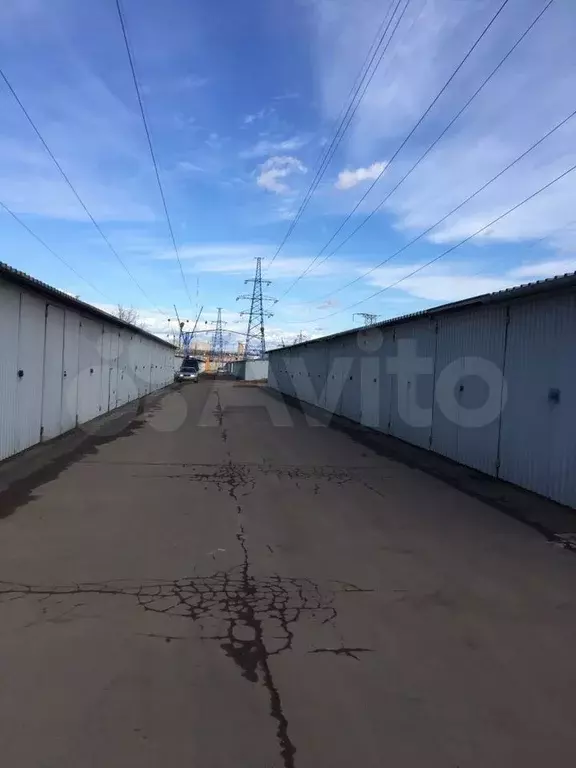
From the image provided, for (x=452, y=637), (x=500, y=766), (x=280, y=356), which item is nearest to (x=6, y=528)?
(x=452, y=637)

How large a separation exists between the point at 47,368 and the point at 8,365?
2463mm

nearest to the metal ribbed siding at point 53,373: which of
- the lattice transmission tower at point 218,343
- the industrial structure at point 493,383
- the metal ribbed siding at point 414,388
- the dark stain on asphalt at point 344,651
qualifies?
the industrial structure at point 493,383

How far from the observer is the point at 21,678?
3.17 m

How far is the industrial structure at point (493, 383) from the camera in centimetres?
786

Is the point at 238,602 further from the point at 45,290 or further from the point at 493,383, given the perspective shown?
the point at 45,290

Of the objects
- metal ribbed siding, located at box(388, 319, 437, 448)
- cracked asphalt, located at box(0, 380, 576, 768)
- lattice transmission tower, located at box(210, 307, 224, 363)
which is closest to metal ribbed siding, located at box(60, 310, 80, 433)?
cracked asphalt, located at box(0, 380, 576, 768)

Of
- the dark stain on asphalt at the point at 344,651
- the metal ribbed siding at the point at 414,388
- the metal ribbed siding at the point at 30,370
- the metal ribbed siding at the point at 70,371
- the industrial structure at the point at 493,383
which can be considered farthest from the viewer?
the metal ribbed siding at the point at 70,371

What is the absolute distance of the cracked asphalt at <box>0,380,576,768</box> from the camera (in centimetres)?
274

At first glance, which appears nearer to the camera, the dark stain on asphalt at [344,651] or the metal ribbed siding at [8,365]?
the dark stain on asphalt at [344,651]

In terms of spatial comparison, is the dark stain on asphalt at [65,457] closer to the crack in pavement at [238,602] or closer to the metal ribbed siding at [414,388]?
the crack in pavement at [238,602]

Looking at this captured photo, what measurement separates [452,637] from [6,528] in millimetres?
4628

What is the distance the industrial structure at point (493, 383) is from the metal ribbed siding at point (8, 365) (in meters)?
8.04

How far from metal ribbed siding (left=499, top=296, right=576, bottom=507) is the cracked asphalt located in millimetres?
1120

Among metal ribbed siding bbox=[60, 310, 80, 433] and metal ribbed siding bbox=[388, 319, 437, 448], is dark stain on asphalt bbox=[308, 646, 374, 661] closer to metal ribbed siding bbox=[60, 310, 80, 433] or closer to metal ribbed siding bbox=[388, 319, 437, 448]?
metal ribbed siding bbox=[388, 319, 437, 448]
